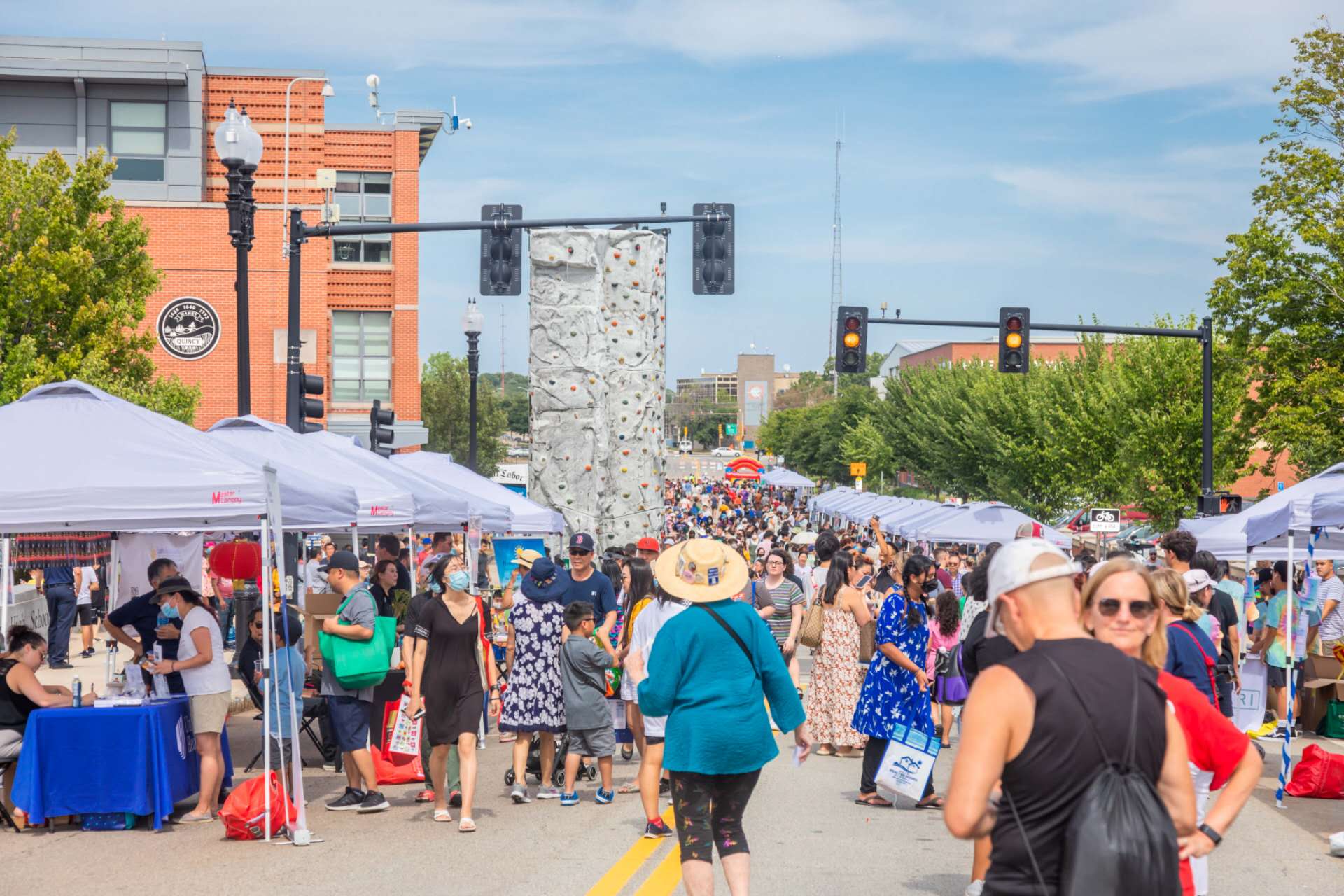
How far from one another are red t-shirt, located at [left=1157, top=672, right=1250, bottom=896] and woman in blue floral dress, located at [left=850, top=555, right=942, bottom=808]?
608 cm

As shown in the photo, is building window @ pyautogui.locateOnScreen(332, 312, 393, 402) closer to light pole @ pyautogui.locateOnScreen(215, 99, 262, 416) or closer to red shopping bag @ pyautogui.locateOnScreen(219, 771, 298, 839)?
light pole @ pyautogui.locateOnScreen(215, 99, 262, 416)

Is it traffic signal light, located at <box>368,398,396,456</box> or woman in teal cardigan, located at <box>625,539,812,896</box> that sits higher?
traffic signal light, located at <box>368,398,396,456</box>

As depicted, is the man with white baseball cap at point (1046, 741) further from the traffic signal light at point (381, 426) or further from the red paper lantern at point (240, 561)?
the traffic signal light at point (381, 426)

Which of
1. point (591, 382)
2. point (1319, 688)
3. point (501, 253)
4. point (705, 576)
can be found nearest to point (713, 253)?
point (501, 253)

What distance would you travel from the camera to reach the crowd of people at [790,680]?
3.86 m

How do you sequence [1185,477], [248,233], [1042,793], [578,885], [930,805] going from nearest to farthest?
[1042,793]
[578,885]
[930,805]
[248,233]
[1185,477]

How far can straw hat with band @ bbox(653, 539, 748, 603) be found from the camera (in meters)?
7.06

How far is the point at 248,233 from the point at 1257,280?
23036 millimetres

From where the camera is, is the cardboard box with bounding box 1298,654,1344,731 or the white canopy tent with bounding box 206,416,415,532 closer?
the white canopy tent with bounding box 206,416,415,532

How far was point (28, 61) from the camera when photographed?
46.1m

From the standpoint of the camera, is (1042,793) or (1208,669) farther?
(1208,669)

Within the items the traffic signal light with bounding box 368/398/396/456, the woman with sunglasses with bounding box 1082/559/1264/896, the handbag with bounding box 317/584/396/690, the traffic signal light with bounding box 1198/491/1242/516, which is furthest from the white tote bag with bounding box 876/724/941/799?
the traffic signal light with bounding box 1198/491/1242/516

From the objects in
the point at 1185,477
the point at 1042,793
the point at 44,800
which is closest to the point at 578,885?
the point at 44,800

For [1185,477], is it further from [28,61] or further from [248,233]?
[28,61]
